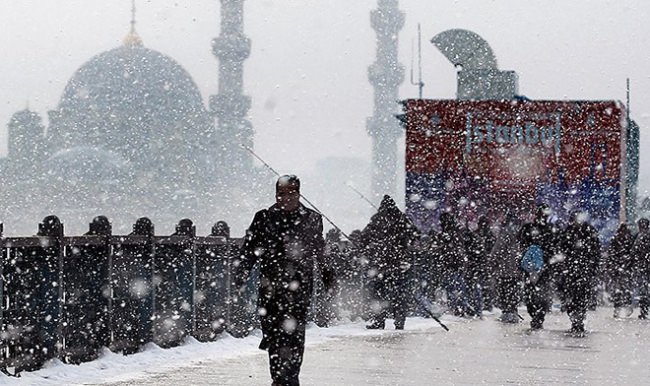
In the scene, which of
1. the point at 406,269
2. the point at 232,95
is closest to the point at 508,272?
the point at 406,269

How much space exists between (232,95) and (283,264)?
160042 mm

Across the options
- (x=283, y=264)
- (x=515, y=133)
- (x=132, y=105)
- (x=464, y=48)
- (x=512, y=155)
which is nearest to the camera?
(x=283, y=264)

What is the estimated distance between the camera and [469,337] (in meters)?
15.9

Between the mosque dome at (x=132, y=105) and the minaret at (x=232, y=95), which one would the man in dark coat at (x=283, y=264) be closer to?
the mosque dome at (x=132, y=105)

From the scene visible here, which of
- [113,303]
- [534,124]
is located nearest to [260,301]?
[113,303]

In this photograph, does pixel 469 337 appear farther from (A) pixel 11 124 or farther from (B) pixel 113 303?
(A) pixel 11 124

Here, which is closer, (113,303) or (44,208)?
(113,303)

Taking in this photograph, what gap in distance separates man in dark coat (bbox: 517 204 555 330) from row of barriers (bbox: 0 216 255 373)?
13.7 feet

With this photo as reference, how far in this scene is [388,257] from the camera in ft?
57.3

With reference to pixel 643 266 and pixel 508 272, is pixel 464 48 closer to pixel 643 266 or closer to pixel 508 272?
pixel 643 266

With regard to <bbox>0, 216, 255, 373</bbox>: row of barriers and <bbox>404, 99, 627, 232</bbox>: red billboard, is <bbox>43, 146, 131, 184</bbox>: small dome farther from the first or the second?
<bbox>0, 216, 255, 373</bbox>: row of barriers

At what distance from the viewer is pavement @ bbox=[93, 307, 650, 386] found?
10.5m

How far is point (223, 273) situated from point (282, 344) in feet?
19.5

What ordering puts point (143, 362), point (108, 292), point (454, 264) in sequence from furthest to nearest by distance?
point (454, 264) < point (108, 292) < point (143, 362)
